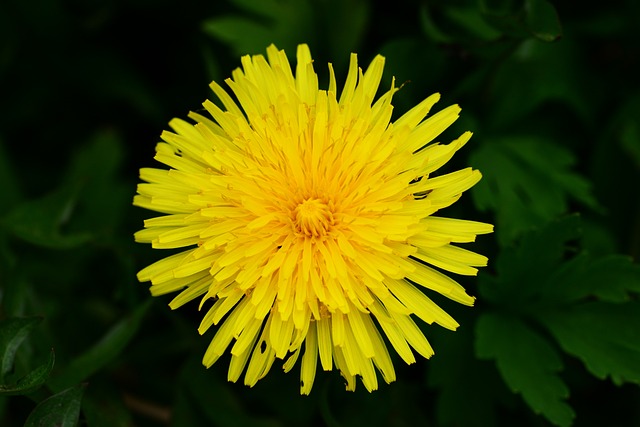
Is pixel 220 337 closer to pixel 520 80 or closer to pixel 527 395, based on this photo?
pixel 527 395

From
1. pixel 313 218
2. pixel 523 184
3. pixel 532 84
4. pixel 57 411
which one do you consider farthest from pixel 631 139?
pixel 57 411

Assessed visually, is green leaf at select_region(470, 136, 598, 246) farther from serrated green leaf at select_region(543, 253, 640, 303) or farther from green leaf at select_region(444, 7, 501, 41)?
green leaf at select_region(444, 7, 501, 41)

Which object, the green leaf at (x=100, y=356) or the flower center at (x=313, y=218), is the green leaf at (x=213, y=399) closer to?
the green leaf at (x=100, y=356)

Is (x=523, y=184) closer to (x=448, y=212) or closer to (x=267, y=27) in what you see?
(x=448, y=212)

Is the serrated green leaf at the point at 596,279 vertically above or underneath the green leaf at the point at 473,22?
underneath

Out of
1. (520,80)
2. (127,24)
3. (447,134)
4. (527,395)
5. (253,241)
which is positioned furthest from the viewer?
(127,24)

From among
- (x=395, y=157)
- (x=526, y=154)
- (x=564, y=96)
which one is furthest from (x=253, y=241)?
(x=564, y=96)

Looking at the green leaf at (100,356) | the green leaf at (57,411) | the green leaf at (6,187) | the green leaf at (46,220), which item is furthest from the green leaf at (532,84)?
the green leaf at (6,187)
